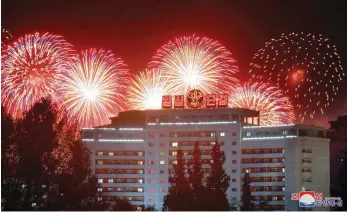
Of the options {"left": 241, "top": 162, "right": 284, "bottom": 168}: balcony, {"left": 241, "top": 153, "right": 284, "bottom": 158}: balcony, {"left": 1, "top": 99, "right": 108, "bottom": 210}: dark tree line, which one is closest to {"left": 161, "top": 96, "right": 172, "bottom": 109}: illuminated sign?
{"left": 241, "top": 153, "right": 284, "bottom": 158}: balcony

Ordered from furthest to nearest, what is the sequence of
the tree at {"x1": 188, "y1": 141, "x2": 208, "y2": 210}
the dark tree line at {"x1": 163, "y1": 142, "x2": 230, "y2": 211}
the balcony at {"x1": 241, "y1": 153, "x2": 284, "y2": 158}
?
the balcony at {"x1": 241, "y1": 153, "x2": 284, "y2": 158} → the dark tree line at {"x1": 163, "y1": 142, "x2": 230, "y2": 211} → the tree at {"x1": 188, "y1": 141, "x2": 208, "y2": 210}

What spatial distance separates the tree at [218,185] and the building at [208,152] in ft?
70.4

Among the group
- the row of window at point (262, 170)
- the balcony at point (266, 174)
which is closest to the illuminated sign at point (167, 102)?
the row of window at point (262, 170)

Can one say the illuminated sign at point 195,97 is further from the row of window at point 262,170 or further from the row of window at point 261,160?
the row of window at point 262,170

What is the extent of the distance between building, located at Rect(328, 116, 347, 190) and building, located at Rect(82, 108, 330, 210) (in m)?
5.43

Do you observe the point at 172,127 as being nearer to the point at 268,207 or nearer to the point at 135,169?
the point at 135,169

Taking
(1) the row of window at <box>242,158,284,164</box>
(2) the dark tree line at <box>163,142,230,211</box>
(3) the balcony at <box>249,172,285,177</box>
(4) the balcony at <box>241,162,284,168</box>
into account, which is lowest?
(2) the dark tree line at <box>163,142,230,211</box>

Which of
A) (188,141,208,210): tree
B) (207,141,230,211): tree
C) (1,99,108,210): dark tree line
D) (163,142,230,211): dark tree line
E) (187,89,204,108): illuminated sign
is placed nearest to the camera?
(1,99,108,210): dark tree line

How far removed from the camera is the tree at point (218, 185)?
83.9 meters

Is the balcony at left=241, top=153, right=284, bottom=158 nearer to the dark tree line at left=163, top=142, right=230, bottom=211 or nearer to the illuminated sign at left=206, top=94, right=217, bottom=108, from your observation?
the illuminated sign at left=206, top=94, right=217, bottom=108

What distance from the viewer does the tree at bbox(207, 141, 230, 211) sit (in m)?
83.9

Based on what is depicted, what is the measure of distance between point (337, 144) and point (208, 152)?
925 inches

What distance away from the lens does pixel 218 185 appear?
9375 centimetres

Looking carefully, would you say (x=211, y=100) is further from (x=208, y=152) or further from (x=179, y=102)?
(x=208, y=152)
